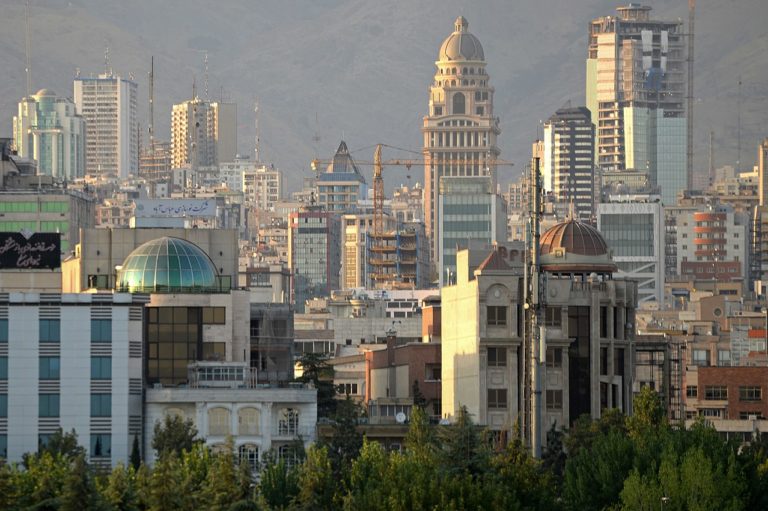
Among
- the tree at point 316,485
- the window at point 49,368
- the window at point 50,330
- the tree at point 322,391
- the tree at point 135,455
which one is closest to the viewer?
the tree at point 316,485

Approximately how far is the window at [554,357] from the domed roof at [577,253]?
704 cm

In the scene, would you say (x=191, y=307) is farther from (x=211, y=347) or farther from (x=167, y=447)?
(x=167, y=447)

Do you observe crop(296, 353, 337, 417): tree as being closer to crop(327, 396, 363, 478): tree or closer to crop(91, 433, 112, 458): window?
crop(327, 396, 363, 478): tree

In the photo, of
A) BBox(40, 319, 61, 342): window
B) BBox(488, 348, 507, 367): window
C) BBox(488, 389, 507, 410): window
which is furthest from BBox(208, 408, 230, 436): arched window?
BBox(488, 348, 507, 367): window

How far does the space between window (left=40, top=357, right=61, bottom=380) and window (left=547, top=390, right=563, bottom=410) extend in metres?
31.9

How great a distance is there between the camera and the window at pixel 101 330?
169375 millimetres

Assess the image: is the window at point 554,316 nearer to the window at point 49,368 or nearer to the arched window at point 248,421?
the arched window at point 248,421

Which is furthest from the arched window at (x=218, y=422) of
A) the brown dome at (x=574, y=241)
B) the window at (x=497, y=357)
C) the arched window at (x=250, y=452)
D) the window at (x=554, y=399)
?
the brown dome at (x=574, y=241)

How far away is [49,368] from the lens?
167875 millimetres

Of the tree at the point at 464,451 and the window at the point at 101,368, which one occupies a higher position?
the window at the point at 101,368

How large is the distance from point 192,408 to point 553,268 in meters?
29.7

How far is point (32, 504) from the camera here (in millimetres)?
131000

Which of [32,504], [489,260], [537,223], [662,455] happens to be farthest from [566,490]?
[489,260]

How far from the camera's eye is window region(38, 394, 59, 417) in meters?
167
